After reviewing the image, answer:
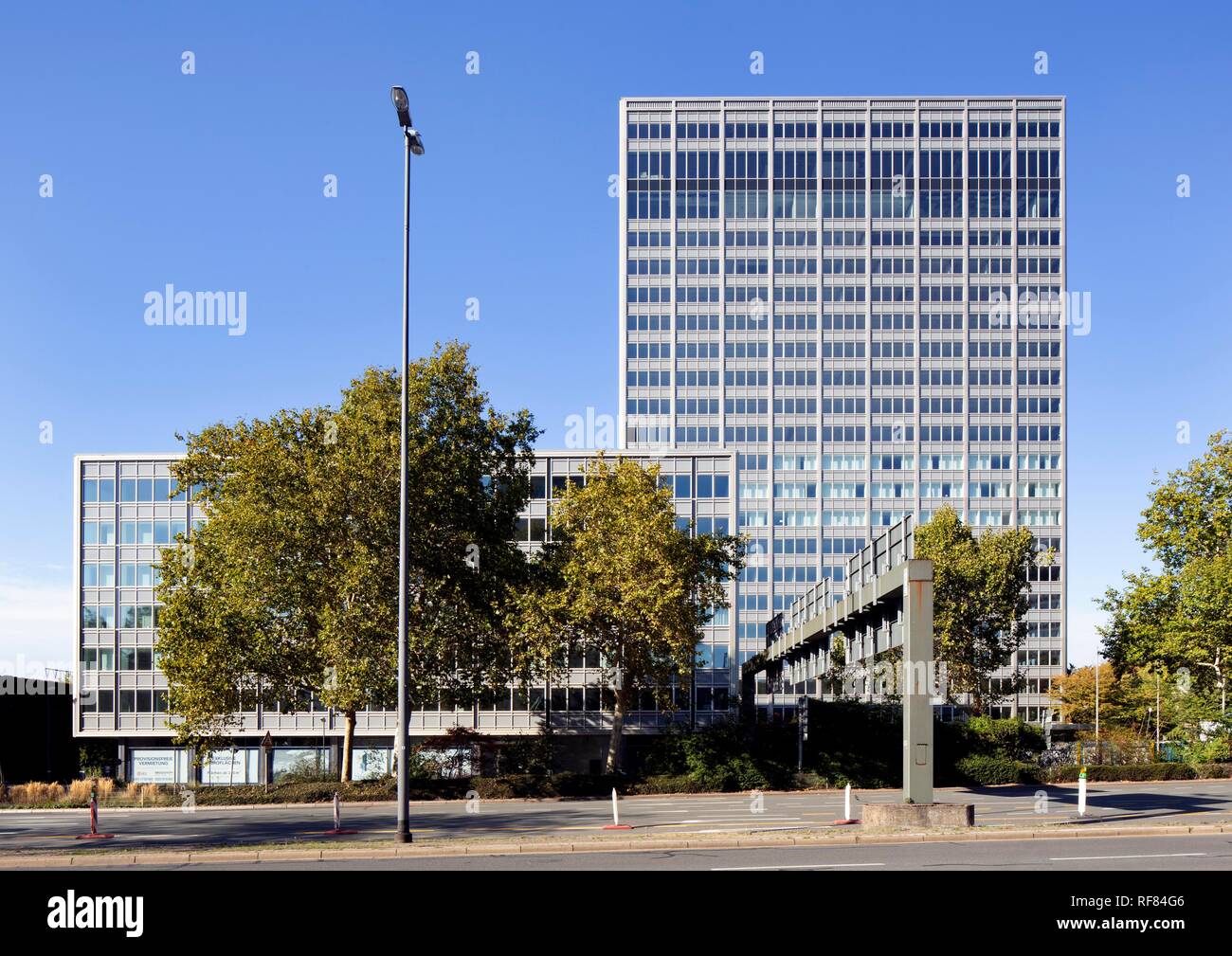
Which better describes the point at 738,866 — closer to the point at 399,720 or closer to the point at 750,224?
the point at 399,720

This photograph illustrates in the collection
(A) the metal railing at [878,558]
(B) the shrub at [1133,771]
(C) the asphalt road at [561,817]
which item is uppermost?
(A) the metal railing at [878,558]

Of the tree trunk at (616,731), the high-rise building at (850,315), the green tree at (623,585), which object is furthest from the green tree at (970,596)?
the high-rise building at (850,315)

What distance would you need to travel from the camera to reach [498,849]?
21094mm

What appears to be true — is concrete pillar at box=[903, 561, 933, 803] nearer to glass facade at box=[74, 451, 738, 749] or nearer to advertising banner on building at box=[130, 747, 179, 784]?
glass facade at box=[74, 451, 738, 749]

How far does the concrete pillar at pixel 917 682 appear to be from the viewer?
2405 centimetres

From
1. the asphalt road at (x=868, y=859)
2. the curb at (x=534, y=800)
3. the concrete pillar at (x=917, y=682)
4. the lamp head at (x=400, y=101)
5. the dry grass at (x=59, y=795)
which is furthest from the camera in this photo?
the dry grass at (x=59, y=795)

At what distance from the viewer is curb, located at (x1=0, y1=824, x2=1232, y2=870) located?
19750 mm

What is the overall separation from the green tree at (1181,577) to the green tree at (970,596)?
10.8 metres

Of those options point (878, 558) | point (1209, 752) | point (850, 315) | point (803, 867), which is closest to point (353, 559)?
point (878, 558)

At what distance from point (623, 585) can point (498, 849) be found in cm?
1844

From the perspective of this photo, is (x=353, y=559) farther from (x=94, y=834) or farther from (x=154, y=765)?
(x=154, y=765)

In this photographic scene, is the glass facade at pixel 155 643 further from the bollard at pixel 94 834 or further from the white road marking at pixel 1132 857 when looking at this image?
the white road marking at pixel 1132 857

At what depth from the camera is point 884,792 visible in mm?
40031

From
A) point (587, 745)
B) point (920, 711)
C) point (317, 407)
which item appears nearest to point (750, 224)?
point (587, 745)
